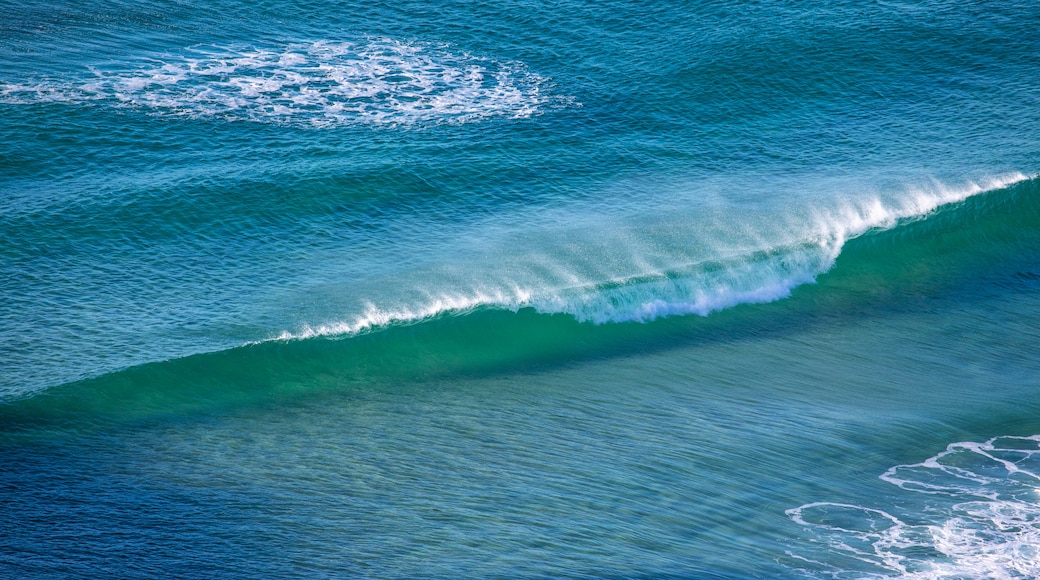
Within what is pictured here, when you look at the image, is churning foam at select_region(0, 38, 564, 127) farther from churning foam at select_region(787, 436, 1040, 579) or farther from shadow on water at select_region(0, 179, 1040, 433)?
churning foam at select_region(787, 436, 1040, 579)

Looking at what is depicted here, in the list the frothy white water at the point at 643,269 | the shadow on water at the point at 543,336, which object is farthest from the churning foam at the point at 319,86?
the shadow on water at the point at 543,336

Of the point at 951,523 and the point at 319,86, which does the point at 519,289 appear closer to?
the point at 951,523

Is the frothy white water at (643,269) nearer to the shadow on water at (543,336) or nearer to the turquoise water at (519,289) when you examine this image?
the turquoise water at (519,289)

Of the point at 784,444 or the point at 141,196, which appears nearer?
the point at 784,444

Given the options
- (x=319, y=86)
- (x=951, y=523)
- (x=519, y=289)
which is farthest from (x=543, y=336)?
(x=319, y=86)

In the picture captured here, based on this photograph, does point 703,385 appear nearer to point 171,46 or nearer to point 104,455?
point 104,455

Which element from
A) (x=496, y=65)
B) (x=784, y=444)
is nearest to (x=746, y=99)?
(x=496, y=65)

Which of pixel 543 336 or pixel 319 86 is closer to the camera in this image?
pixel 543 336
